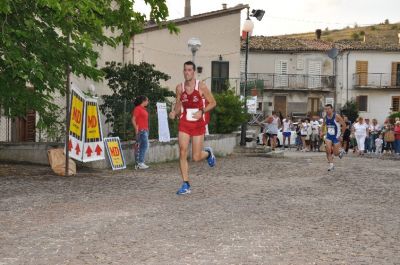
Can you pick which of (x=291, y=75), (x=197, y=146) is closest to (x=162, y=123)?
(x=197, y=146)

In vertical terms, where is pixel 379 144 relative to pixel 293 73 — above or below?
below

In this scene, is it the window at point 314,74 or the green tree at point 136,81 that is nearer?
the green tree at point 136,81

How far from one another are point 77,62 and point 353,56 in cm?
5074

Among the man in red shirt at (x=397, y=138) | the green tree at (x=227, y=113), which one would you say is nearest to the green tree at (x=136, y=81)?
the green tree at (x=227, y=113)

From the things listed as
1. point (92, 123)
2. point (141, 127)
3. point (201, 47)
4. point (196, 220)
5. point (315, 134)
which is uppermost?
point (201, 47)

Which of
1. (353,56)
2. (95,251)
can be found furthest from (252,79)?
(95,251)

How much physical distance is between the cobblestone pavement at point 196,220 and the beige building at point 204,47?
24125mm

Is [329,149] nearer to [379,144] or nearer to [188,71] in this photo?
[188,71]

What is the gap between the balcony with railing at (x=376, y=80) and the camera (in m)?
61.2

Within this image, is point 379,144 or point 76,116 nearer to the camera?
point 76,116

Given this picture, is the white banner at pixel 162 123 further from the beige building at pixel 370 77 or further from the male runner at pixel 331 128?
the beige building at pixel 370 77

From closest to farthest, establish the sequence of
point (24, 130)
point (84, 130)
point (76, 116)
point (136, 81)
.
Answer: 1. point (76, 116)
2. point (84, 130)
3. point (24, 130)
4. point (136, 81)

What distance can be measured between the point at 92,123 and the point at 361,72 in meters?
50.0

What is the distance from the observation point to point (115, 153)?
1568 cm
